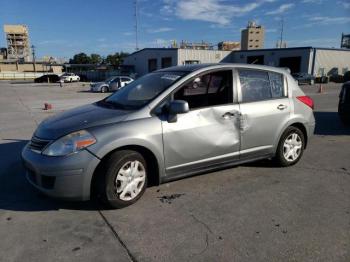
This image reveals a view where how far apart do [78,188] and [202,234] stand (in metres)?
1.44

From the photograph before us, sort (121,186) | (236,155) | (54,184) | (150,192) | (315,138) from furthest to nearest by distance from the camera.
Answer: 1. (315,138)
2. (236,155)
3. (150,192)
4. (121,186)
5. (54,184)

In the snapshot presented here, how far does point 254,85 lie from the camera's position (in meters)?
4.84

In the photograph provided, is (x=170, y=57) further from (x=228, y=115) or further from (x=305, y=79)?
(x=228, y=115)

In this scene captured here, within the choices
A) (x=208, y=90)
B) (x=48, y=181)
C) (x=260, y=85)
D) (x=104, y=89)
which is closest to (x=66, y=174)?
(x=48, y=181)

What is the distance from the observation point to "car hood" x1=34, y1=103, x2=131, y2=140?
12.1ft

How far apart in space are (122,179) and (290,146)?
2.98 metres

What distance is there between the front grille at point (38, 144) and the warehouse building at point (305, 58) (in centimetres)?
4643

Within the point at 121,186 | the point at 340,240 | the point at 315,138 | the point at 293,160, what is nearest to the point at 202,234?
the point at 121,186

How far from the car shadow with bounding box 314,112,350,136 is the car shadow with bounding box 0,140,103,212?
6.63 m

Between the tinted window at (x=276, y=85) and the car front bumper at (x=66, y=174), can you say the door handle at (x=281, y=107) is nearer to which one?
the tinted window at (x=276, y=85)

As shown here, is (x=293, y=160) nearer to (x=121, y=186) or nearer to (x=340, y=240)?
(x=340, y=240)

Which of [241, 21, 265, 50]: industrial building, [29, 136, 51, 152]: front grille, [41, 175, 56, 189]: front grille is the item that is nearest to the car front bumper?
[41, 175, 56, 189]: front grille

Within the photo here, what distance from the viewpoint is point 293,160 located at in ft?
17.7

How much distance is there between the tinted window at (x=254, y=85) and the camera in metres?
4.70
